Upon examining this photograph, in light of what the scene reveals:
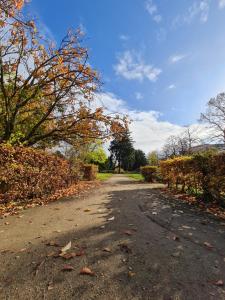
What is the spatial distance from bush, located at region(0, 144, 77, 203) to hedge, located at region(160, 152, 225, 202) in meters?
5.96

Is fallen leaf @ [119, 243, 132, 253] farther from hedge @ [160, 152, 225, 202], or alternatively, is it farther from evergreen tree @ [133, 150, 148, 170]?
evergreen tree @ [133, 150, 148, 170]

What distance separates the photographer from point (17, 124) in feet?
39.8

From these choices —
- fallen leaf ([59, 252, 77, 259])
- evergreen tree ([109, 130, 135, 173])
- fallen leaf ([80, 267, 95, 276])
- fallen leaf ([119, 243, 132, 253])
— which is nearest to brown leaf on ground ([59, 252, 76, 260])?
fallen leaf ([59, 252, 77, 259])

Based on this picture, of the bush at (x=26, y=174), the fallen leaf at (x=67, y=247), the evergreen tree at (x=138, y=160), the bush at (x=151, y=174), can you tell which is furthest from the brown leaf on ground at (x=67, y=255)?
the evergreen tree at (x=138, y=160)

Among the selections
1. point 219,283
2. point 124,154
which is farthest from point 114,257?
point 124,154

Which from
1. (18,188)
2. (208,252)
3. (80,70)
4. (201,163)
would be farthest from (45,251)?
(80,70)

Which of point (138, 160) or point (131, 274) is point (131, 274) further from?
point (138, 160)

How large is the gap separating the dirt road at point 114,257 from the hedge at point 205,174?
1.99 meters

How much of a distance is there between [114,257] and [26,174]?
5789mm

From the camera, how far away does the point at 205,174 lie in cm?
900

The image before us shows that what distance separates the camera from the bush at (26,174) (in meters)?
7.52

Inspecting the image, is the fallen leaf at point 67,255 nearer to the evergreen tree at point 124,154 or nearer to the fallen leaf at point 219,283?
the fallen leaf at point 219,283

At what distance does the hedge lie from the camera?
25.8 feet

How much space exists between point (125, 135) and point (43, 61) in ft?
18.9
